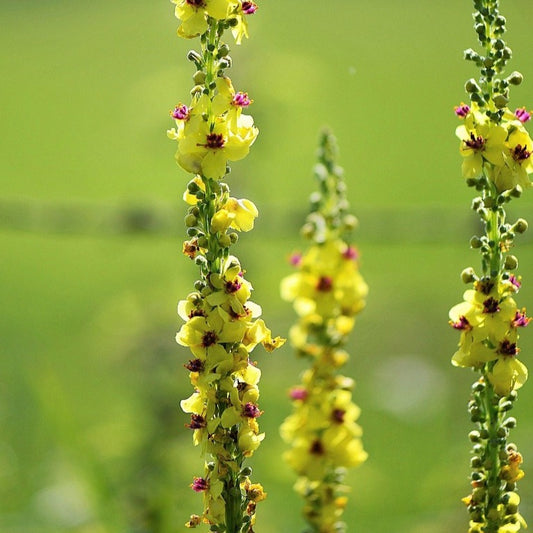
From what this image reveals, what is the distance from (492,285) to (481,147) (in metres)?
0.17

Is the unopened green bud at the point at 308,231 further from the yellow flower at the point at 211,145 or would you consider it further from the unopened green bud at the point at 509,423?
the unopened green bud at the point at 509,423

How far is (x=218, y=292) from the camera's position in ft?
4.17

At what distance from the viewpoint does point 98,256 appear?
10.8 meters

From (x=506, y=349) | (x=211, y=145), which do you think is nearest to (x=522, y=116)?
(x=506, y=349)

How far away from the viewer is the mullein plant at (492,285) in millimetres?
1304

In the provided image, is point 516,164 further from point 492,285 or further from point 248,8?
point 248,8

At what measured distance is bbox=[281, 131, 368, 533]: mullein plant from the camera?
1511 mm

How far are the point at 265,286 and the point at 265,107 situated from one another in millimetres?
636

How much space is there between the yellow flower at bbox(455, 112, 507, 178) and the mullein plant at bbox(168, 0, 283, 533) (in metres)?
0.27

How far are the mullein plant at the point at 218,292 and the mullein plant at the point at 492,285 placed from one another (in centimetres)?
27

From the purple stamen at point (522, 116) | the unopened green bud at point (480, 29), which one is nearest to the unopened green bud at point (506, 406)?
the purple stamen at point (522, 116)

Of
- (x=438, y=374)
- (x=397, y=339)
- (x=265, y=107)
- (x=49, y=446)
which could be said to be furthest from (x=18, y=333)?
(x=265, y=107)

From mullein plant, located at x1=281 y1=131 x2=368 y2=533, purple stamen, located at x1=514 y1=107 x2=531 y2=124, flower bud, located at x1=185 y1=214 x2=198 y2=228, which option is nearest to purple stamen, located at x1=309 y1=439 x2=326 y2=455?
mullein plant, located at x1=281 y1=131 x2=368 y2=533

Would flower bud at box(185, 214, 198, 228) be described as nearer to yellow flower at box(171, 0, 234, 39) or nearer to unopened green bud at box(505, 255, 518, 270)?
yellow flower at box(171, 0, 234, 39)
